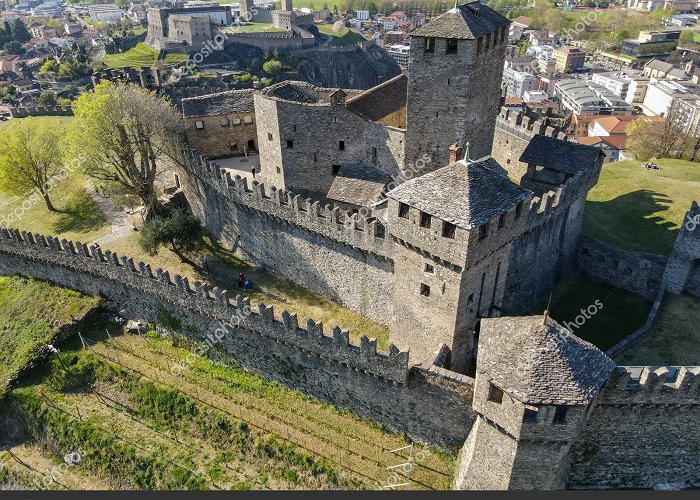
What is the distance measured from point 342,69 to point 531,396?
111055mm

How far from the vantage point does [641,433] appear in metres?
18.4

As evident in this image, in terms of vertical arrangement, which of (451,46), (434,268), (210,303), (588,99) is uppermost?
(451,46)

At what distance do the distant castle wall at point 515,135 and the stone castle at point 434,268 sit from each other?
15 centimetres

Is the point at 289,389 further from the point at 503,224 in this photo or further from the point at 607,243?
the point at 607,243

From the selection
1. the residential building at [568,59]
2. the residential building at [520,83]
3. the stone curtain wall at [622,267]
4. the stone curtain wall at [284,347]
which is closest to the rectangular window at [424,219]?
the stone curtain wall at [284,347]

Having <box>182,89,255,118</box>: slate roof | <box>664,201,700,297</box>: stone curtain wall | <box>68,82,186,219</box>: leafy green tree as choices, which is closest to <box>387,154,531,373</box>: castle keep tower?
<box>664,201,700,297</box>: stone curtain wall

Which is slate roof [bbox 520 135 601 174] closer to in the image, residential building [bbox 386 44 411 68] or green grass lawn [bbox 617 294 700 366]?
green grass lawn [bbox 617 294 700 366]

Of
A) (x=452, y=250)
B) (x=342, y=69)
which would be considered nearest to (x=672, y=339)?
(x=452, y=250)

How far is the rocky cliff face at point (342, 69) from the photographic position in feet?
373

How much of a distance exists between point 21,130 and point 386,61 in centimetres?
10080

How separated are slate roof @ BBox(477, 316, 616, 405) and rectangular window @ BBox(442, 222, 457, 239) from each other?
160 inches

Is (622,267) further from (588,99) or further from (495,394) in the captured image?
(588,99)

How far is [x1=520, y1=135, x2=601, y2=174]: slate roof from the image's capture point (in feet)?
97.5

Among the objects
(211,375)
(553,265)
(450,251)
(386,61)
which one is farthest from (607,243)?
(386,61)
